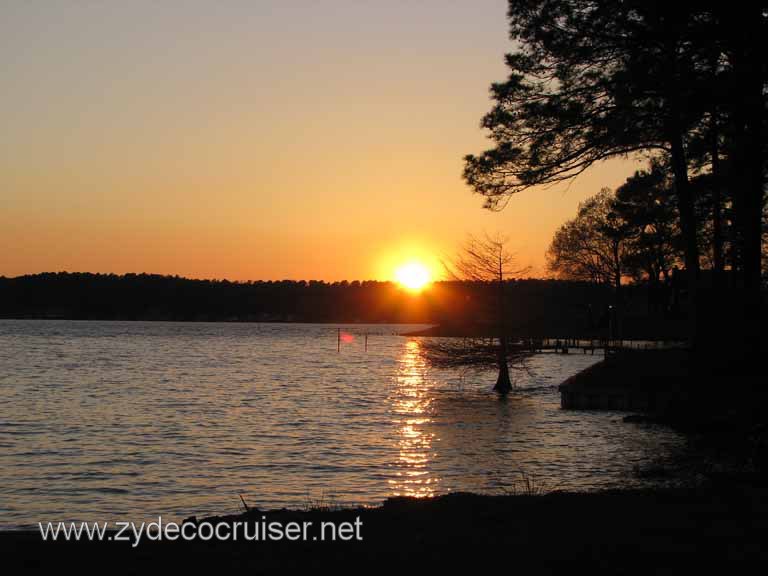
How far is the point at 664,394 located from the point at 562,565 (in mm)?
23593

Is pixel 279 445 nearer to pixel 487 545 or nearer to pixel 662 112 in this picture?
pixel 662 112

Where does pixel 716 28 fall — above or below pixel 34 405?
above

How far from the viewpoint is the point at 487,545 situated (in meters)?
9.23

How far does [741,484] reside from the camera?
13.1 meters

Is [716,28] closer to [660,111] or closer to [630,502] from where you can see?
[660,111]

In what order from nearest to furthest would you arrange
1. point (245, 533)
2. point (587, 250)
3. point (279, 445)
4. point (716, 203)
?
point (245, 533) → point (279, 445) → point (716, 203) → point (587, 250)

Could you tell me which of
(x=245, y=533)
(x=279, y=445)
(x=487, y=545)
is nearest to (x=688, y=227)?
(x=279, y=445)

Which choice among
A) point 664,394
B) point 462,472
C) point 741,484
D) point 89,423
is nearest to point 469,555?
point 741,484

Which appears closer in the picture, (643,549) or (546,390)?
(643,549)

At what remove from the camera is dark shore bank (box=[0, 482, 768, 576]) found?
856cm

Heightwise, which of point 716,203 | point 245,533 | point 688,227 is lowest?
point 245,533

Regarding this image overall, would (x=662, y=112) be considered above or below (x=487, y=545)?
above

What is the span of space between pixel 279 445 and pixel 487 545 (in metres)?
19.3

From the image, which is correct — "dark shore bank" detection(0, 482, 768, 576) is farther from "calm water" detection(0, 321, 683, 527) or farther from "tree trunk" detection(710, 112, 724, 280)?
"tree trunk" detection(710, 112, 724, 280)
